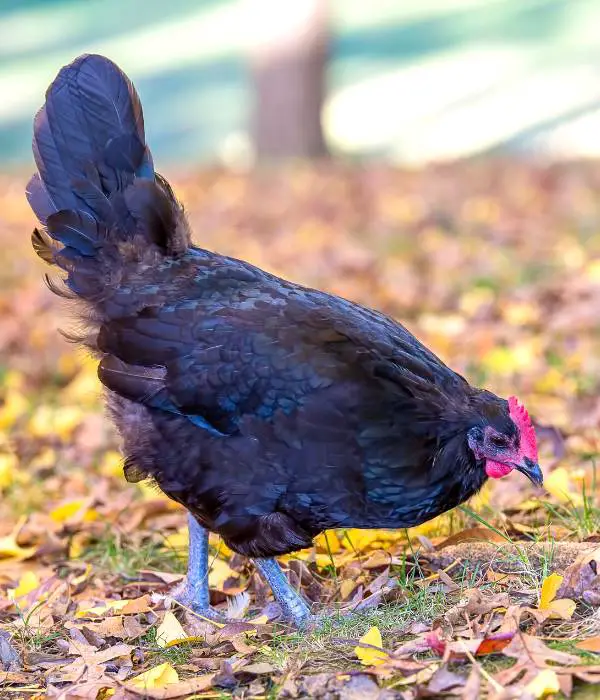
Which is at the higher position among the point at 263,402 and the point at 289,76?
the point at 289,76

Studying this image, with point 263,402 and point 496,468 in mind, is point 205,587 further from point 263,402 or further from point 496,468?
point 496,468

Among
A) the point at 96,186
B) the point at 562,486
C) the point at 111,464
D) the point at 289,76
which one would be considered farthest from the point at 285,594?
the point at 289,76

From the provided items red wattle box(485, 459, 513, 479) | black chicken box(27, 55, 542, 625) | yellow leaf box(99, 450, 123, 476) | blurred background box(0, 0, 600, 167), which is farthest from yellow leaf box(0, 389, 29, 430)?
blurred background box(0, 0, 600, 167)

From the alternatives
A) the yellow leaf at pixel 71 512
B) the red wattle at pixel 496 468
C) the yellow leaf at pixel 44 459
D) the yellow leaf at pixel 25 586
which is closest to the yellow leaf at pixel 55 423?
the yellow leaf at pixel 44 459

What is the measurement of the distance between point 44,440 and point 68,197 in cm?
188

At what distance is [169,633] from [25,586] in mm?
812

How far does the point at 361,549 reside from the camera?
3793 mm

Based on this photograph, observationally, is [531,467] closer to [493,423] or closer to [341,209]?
[493,423]

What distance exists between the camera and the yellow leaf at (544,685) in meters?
2.56

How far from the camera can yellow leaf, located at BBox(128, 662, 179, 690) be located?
9.54ft

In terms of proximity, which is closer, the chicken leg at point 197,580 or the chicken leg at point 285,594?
the chicken leg at point 285,594

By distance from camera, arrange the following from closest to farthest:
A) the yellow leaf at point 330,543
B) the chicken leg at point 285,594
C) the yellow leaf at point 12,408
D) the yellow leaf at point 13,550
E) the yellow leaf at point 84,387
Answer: the chicken leg at point 285,594
the yellow leaf at point 330,543
the yellow leaf at point 13,550
the yellow leaf at point 12,408
the yellow leaf at point 84,387

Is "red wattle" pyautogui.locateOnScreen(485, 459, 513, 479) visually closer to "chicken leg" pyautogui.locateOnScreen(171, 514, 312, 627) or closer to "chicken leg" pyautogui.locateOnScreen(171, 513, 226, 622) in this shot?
"chicken leg" pyautogui.locateOnScreen(171, 514, 312, 627)

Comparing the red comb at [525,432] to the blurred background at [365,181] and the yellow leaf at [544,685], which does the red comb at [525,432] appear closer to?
the blurred background at [365,181]
